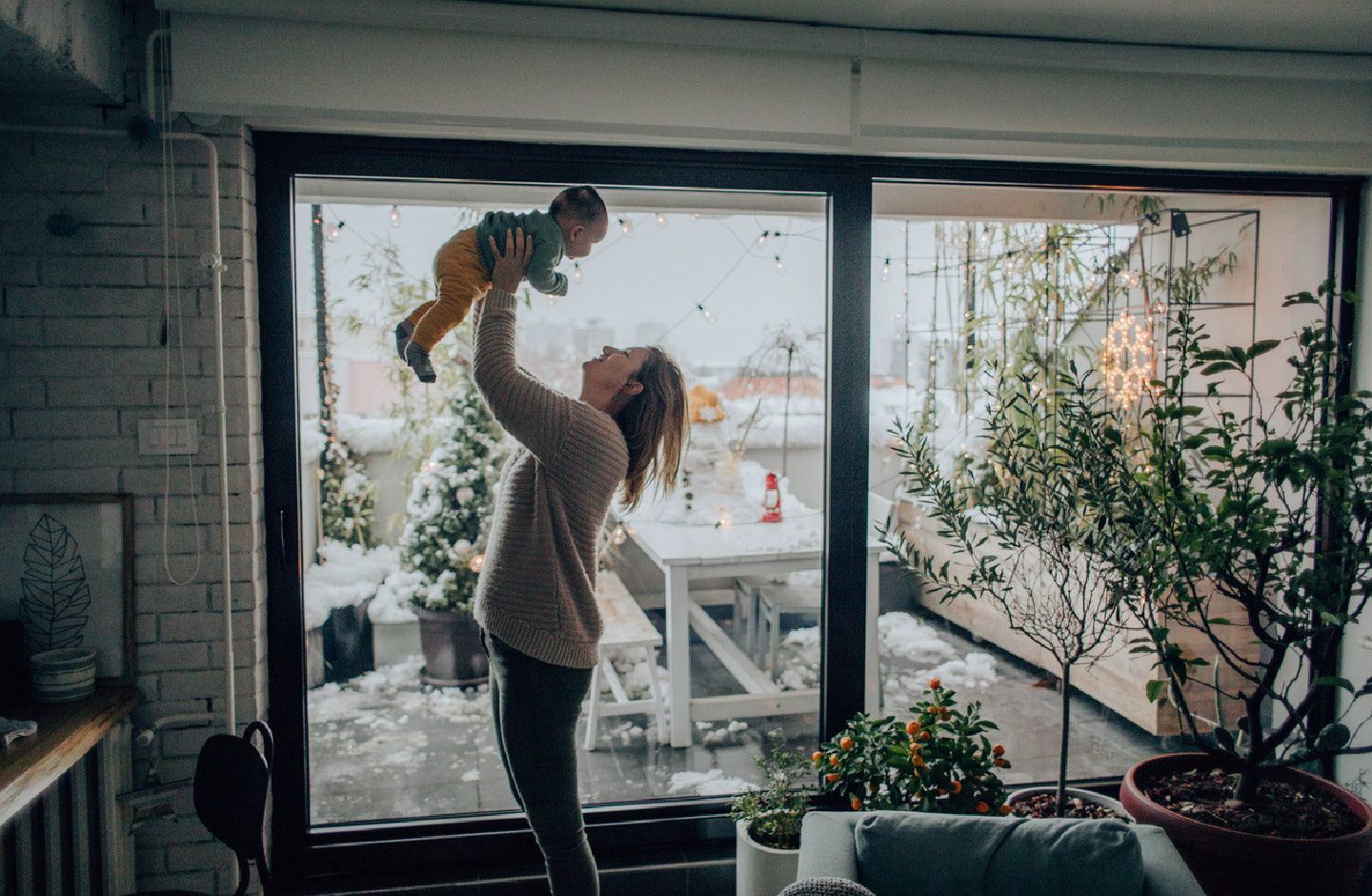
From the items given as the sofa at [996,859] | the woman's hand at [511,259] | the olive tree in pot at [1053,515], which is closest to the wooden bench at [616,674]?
the olive tree in pot at [1053,515]

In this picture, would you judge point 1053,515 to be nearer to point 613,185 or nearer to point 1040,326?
point 1040,326

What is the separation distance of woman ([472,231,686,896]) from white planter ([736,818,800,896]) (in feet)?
1.54

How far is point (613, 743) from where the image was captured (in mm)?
2705

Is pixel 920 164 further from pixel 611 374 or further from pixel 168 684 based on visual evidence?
pixel 168 684

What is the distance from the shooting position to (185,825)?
80.9 inches

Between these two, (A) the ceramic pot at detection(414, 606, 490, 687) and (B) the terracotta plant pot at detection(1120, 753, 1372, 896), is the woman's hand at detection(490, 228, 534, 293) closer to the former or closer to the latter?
(A) the ceramic pot at detection(414, 606, 490, 687)

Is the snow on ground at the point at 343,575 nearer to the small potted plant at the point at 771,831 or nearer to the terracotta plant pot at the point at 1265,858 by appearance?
the small potted plant at the point at 771,831

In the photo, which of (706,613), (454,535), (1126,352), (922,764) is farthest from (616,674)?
(1126,352)

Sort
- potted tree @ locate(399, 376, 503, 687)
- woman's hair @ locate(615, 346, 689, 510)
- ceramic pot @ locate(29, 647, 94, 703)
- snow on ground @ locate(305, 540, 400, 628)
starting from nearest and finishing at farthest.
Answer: woman's hair @ locate(615, 346, 689, 510)
ceramic pot @ locate(29, 647, 94, 703)
snow on ground @ locate(305, 540, 400, 628)
potted tree @ locate(399, 376, 503, 687)

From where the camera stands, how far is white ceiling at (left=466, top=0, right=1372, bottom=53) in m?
2.03

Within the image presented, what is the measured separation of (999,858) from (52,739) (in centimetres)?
186

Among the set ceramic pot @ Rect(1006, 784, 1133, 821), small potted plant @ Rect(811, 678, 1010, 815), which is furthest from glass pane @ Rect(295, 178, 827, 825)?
ceramic pot @ Rect(1006, 784, 1133, 821)

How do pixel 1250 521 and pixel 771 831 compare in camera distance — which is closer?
pixel 1250 521

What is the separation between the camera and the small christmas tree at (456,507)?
2.80 metres
